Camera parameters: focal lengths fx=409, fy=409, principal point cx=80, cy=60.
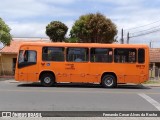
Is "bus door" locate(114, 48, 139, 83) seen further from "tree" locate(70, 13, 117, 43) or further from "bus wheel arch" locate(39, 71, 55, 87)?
"tree" locate(70, 13, 117, 43)

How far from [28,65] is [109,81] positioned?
5.05 meters

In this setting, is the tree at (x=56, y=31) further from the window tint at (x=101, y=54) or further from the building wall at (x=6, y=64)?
the window tint at (x=101, y=54)

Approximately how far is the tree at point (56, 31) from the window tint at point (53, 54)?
28208 millimetres

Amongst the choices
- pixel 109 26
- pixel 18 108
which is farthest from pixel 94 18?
pixel 18 108

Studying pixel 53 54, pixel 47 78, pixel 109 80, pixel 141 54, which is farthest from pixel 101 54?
pixel 47 78

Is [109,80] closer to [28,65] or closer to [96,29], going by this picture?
[28,65]

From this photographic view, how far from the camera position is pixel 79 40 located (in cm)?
5031

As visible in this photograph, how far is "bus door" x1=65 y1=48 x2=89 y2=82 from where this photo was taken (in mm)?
25031

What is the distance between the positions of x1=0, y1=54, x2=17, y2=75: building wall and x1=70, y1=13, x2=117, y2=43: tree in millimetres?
9484

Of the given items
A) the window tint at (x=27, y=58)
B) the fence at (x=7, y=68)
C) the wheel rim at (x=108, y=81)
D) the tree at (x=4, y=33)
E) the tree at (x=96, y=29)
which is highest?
the tree at (x=96, y=29)

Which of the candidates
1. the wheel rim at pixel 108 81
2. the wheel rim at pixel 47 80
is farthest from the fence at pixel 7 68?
the wheel rim at pixel 108 81

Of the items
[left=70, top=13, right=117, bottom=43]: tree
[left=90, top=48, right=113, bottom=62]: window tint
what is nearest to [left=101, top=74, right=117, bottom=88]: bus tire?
[left=90, top=48, right=113, bottom=62]: window tint

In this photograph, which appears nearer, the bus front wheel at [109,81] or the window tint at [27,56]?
the window tint at [27,56]

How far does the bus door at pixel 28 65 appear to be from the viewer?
24906 millimetres
